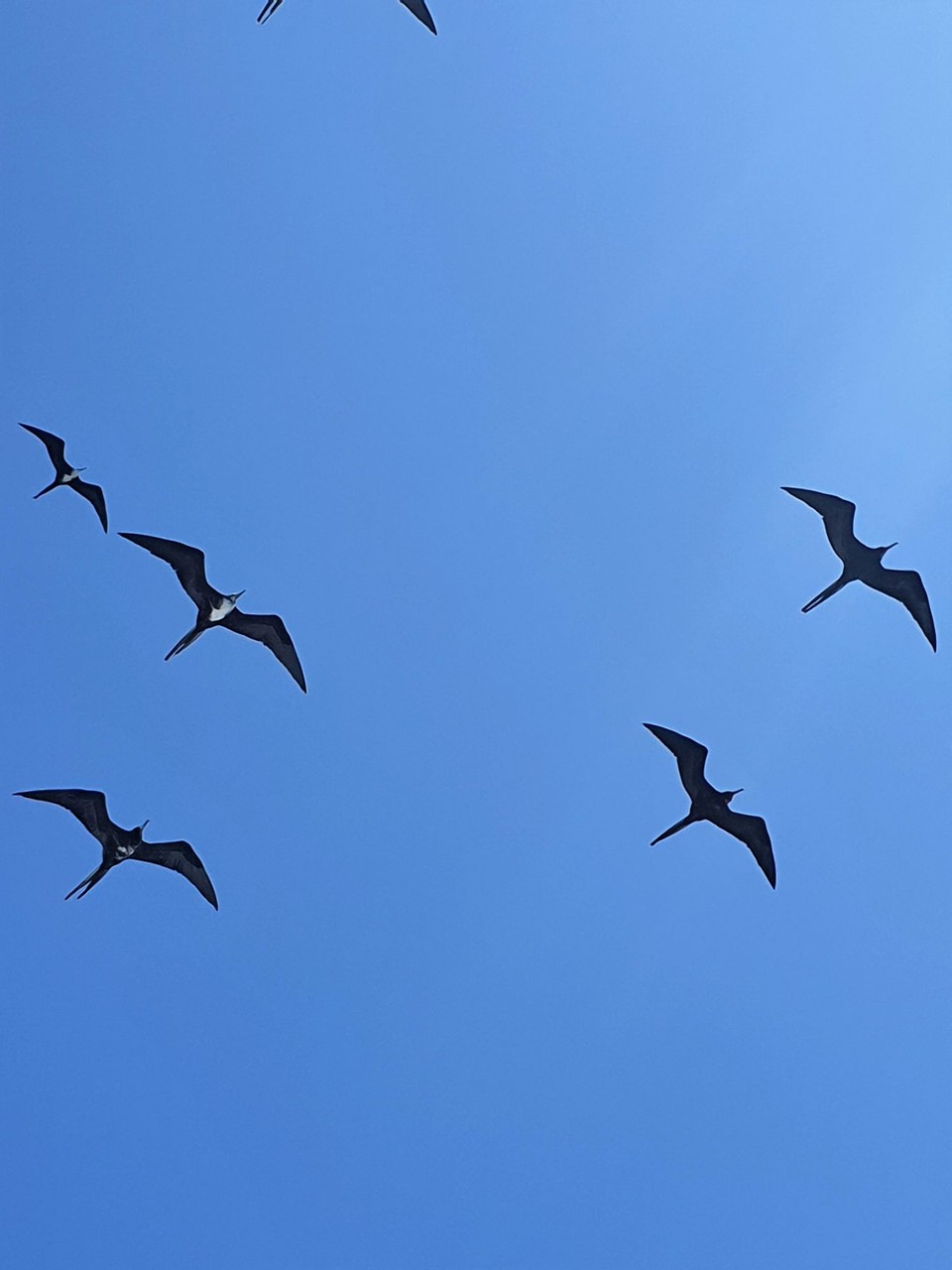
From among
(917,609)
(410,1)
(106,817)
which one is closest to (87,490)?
Result: (106,817)

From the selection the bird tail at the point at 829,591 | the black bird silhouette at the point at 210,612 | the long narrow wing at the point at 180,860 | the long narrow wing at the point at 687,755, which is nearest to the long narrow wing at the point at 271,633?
the black bird silhouette at the point at 210,612

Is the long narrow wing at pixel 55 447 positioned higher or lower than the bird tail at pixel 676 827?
higher

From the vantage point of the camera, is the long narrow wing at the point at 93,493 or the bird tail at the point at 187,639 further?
the long narrow wing at the point at 93,493

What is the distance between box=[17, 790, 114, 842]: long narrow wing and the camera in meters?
25.3

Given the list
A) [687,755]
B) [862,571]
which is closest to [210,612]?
[687,755]

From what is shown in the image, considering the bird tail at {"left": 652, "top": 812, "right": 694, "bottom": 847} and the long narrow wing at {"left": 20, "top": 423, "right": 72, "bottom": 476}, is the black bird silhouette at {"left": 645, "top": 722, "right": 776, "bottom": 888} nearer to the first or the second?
the bird tail at {"left": 652, "top": 812, "right": 694, "bottom": 847}

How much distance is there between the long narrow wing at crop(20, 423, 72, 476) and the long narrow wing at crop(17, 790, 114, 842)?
9072 mm

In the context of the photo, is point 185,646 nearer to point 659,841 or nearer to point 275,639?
point 275,639

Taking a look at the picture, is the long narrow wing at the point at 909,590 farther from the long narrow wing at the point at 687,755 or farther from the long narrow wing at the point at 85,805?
the long narrow wing at the point at 85,805

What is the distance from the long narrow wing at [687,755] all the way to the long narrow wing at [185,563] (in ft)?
32.2

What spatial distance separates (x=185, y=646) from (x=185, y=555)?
1.92 m

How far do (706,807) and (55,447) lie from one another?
58.2 ft

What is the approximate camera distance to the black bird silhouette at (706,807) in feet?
83.2

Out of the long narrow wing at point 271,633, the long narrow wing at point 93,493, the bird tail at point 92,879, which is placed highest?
the long narrow wing at point 93,493
